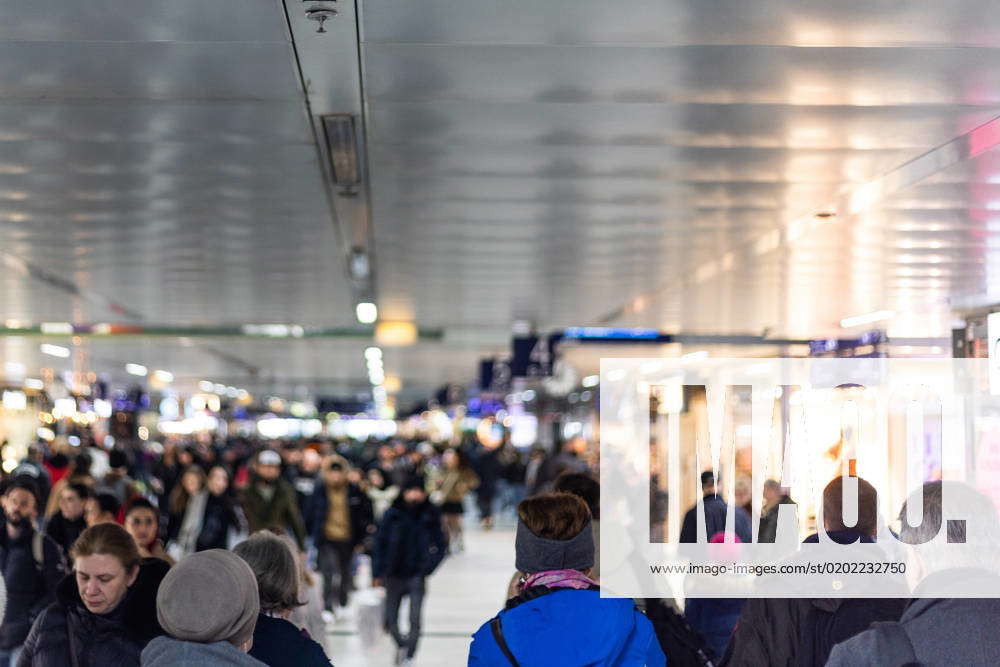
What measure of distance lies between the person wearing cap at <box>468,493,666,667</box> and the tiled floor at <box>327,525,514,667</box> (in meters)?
7.55

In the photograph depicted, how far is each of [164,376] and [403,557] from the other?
29.3m

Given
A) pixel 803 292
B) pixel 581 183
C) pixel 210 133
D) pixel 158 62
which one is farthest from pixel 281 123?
pixel 803 292

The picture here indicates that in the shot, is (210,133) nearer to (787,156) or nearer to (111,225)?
(787,156)

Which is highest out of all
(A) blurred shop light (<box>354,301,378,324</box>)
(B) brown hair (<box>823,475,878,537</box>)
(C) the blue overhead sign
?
(A) blurred shop light (<box>354,301,378,324</box>)

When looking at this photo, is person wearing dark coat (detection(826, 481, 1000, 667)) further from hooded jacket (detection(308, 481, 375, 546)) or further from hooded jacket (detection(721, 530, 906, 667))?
hooded jacket (detection(308, 481, 375, 546))

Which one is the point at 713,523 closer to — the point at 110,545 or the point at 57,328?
the point at 110,545

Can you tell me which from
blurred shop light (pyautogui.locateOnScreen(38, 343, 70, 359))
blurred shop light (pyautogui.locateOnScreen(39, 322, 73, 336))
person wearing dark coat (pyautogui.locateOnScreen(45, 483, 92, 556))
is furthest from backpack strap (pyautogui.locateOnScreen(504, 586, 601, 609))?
blurred shop light (pyautogui.locateOnScreen(38, 343, 70, 359))

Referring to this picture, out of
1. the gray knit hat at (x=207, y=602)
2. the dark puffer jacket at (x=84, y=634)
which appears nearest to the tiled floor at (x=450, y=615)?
the dark puffer jacket at (x=84, y=634)

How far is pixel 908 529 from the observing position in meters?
5.32

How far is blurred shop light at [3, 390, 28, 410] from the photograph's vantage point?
107ft

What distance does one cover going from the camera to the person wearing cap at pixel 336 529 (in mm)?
15445

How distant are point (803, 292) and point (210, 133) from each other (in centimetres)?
933

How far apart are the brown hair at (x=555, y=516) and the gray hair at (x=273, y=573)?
0.91m

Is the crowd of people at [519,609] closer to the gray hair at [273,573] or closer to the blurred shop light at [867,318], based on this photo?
the gray hair at [273,573]
